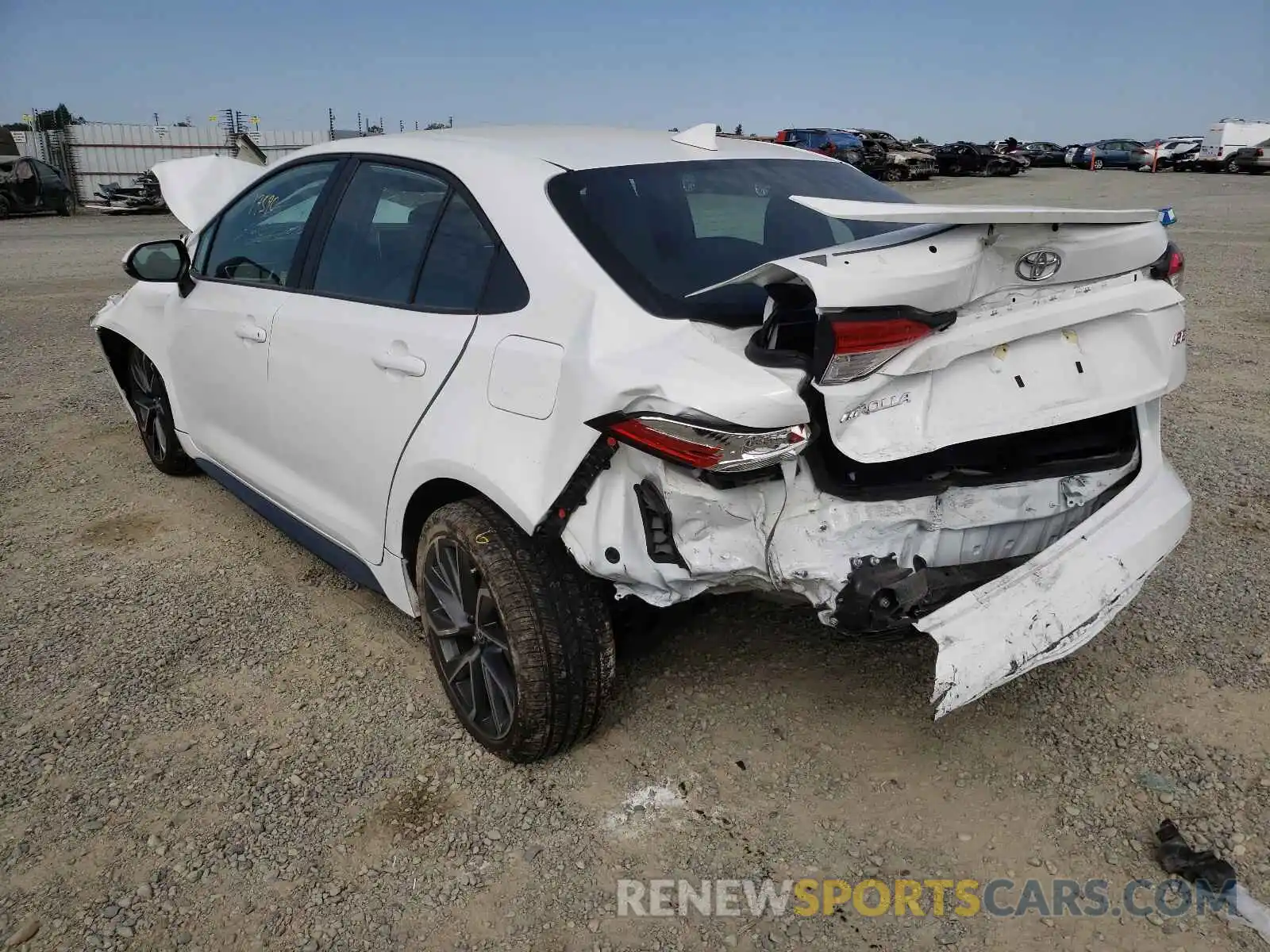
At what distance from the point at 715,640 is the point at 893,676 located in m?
0.59

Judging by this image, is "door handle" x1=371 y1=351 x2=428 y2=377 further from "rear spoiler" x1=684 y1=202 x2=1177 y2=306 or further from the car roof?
"rear spoiler" x1=684 y1=202 x2=1177 y2=306

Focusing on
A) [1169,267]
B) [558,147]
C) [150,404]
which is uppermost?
[558,147]

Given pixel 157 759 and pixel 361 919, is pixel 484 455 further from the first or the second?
pixel 157 759

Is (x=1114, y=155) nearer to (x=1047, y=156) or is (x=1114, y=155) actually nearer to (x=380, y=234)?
(x=1047, y=156)

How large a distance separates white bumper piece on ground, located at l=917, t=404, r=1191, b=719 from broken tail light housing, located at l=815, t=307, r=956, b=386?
566mm

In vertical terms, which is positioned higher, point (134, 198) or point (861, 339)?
point (861, 339)

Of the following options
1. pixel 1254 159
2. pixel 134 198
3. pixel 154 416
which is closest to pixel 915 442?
pixel 154 416

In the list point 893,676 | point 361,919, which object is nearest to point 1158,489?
point 893,676

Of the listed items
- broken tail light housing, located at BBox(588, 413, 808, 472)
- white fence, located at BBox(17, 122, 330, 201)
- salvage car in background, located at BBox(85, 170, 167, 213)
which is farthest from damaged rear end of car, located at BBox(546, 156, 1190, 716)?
white fence, located at BBox(17, 122, 330, 201)

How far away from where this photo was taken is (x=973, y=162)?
1334 inches

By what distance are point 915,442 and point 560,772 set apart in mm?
1324

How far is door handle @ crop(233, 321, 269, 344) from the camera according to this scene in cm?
327

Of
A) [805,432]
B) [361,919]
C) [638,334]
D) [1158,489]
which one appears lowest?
[361,919]

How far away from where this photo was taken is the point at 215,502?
449 cm
